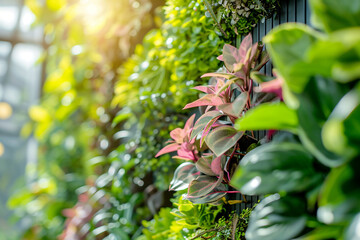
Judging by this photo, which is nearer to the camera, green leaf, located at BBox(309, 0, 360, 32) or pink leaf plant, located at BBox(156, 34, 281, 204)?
green leaf, located at BBox(309, 0, 360, 32)

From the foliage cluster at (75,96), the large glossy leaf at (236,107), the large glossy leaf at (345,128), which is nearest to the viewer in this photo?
the large glossy leaf at (345,128)

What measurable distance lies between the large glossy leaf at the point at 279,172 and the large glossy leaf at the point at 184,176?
0.36 meters

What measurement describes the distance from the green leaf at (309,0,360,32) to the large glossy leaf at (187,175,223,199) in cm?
38

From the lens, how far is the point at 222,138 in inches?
22.7

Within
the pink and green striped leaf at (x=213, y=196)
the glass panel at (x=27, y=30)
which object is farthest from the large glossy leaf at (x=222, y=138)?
the glass panel at (x=27, y=30)

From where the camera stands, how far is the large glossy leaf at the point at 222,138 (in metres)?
0.56

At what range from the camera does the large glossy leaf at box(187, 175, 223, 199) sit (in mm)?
622

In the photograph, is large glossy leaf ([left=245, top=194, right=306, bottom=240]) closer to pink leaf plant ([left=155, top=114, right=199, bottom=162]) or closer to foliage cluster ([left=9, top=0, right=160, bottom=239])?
pink leaf plant ([left=155, top=114, right=199, bottom=162])

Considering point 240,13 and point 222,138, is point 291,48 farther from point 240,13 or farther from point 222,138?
point 240,13

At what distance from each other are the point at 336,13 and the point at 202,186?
16.7 inches

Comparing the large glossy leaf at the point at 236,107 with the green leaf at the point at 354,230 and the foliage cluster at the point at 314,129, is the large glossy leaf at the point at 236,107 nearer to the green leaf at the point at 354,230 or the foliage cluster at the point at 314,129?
the foliage cluster at the point at 314,129

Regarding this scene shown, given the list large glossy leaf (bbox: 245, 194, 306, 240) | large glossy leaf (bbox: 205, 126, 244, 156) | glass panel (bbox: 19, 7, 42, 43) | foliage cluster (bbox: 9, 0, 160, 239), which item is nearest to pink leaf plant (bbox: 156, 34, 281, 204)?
large glossy leaf (bbox: 205, 126, 244, 156)

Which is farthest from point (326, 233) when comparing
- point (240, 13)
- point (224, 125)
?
point (240, 13)

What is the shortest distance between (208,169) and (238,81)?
199 mm
